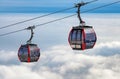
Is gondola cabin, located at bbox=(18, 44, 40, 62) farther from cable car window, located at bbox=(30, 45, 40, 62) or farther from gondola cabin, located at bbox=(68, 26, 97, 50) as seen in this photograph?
gondola cabin, located at bbox=(68, 26, 97, 50)

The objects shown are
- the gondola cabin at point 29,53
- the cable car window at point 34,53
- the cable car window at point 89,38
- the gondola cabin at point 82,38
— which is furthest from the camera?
the cable car window at point 34,53

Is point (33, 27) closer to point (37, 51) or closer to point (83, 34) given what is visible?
point (37, 51)

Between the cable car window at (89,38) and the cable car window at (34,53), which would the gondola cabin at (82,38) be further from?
the cable car window at (34,53)

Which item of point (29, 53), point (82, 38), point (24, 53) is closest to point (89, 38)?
point (82, 38)

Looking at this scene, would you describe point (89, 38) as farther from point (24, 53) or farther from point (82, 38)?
point (24, 53)

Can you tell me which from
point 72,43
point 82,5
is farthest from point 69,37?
point 82,5

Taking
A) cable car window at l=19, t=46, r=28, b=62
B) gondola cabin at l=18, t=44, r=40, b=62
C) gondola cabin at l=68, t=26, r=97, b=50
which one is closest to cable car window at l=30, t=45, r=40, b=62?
gondola cabin at l=18, t=44, r=40, b=62

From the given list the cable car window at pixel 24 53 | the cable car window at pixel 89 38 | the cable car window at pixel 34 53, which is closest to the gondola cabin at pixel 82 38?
the cable car window at pixel 89 38

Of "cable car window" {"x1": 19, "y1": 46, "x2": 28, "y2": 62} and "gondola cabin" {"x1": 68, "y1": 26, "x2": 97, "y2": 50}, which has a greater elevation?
"gondola cabin" {"x1": 68, "y1": 26, "x2": 97, "y2": 50}
